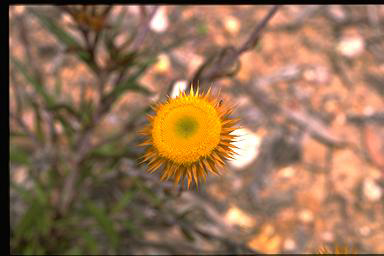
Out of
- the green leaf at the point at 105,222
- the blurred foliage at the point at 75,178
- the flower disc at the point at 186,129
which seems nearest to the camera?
the flower disc at the point at 186,129

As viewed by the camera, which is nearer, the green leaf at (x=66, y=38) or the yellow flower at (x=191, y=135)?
the yellow flower at (x=191, y=135)

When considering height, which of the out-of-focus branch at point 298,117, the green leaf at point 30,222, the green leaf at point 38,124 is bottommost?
the green leaf at point 30,222

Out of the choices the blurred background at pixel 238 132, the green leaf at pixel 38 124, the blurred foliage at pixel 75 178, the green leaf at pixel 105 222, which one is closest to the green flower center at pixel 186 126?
the blurred background at pixel 238 132

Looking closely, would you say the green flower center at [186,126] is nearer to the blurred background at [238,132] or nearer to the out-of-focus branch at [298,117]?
the blurred background at [238,132]

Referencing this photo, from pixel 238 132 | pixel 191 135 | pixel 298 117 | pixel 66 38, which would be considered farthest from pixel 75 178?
pixel 298 117

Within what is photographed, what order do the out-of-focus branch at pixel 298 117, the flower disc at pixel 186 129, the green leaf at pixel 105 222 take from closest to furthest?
1. the flower disc at pixel 186 129
2. the green leaf at pixel 105 222
3. the out-of-focus branch at pixel 298 117

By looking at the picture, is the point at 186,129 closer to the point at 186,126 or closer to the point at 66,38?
the point at 186,126

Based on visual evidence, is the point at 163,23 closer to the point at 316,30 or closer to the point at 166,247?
the point at 316,30

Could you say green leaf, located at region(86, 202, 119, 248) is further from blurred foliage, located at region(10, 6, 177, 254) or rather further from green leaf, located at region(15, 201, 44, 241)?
green leaf, located at region(15, 201, 44, 241)
